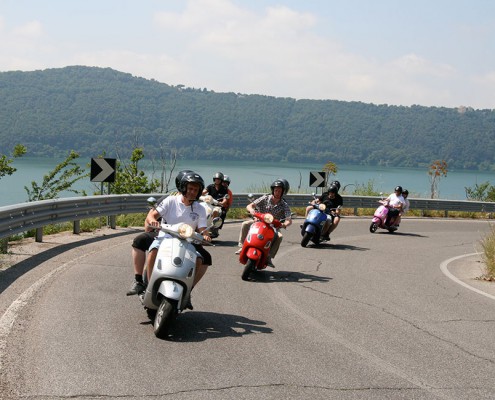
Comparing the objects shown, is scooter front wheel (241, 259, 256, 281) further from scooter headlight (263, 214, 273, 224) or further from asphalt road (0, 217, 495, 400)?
scooter headlight (263, 214, 273, 224)

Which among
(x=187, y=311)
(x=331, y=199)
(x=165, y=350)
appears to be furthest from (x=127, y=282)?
(x=331, y=199)

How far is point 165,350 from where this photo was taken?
23.6ft

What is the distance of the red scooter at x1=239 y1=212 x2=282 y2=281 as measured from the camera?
12.4 m

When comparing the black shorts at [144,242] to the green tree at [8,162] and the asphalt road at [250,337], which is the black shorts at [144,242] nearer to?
the asphalt road at [250,337]

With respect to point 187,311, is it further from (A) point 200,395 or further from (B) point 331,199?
(B) point 331,199

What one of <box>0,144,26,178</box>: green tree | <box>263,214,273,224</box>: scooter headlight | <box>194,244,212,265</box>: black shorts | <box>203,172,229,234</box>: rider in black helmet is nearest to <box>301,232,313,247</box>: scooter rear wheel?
<box>203,172,229,234</box>: rider in black helmet

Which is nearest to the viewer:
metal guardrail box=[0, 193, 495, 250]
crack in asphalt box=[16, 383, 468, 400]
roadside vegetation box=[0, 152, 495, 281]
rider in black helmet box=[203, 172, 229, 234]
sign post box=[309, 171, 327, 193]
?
crack in asphalt box=[16, 383, 468, 400]

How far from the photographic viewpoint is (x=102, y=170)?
808 inches

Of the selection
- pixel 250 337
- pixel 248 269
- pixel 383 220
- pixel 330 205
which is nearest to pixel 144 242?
pixel 250 337

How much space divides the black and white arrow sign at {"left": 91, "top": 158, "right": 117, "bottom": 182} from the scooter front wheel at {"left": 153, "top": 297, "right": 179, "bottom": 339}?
12.9m

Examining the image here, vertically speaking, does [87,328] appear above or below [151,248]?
below

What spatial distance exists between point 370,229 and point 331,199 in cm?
571

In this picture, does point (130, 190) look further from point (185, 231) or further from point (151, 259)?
point (185, 231)

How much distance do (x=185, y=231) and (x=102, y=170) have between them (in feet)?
42.6
